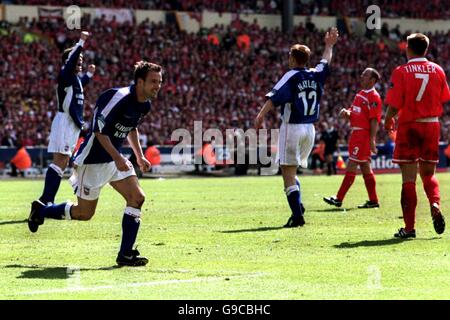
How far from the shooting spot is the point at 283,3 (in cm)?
5906

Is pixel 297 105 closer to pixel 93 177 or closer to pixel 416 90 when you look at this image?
pixel 416 90

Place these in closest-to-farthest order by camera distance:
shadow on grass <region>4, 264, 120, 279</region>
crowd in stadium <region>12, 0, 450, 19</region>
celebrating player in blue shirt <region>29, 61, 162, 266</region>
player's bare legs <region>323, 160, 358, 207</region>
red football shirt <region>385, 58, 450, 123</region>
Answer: shadow on grass <region>4, 264, 120, 279</region> < celebrating player in blue shirt <region>29, 61, 162, 266</region> < red football shirt <region>385, 58, 450, 123</region> < player's bare legs <region>323, 160, 358, 207</region> < crowd in stadium <region>12, 0, 450, 19</region>

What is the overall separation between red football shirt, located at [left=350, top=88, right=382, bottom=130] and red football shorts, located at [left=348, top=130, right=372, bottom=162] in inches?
6.1

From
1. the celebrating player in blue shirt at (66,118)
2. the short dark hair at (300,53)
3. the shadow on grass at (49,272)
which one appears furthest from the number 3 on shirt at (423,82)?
the celebrating player in blue shirt at (66,118)

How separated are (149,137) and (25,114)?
16.4 feet

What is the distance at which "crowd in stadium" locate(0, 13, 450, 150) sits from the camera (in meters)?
44.8

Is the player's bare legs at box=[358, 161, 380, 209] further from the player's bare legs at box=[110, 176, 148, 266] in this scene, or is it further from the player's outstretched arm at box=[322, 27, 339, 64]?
the player's bare legs at box=[110, 176, 148, 266]

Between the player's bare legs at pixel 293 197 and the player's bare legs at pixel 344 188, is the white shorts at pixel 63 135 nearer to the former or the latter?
the player's bare legs at pixel 293 197

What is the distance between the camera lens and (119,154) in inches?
427

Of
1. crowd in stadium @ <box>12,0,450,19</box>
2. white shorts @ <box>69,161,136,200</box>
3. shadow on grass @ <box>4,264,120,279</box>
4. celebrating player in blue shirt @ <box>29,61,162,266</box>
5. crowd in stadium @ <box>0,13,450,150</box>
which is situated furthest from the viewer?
crowd in stadium @ <box>12,0,450,19</box>

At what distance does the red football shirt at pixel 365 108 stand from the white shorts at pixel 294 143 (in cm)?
369

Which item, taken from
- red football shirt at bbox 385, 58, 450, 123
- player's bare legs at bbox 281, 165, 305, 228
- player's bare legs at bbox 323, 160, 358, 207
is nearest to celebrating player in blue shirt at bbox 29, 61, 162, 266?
red football shirt at bbox 385, 58, 450, 123

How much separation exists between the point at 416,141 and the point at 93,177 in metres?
4.19

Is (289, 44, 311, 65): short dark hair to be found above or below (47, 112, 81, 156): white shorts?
above
